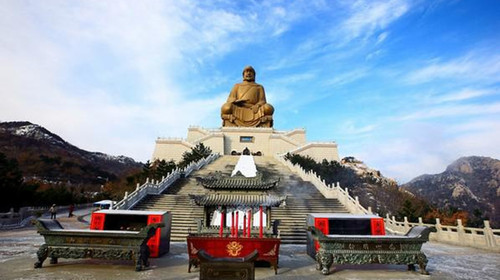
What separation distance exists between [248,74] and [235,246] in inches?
1438

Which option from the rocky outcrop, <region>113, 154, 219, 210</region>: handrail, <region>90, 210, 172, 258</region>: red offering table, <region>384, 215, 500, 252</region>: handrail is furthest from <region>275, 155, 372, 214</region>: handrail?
the rocky outcrop

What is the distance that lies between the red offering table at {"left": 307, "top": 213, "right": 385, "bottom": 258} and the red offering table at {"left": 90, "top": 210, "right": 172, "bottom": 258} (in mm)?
4236

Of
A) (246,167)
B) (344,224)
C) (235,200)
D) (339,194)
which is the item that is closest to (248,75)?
(246,167)

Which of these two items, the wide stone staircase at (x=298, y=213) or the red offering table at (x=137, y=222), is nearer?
the red offering table at (x=137, y=222)

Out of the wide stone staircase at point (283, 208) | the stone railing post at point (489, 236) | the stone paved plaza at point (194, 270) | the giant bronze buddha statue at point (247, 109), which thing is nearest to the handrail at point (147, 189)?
A: the wide stone staircase at point (283, 208)

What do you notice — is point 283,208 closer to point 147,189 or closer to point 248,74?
point 147,189

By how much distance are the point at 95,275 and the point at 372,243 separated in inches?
241

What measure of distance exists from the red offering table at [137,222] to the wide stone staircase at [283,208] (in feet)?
8.78

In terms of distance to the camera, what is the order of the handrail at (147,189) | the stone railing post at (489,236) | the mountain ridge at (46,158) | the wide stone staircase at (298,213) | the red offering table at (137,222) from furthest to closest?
the mountain ridge at (46,158), the handrail at (147,189), the wide stone staircase at (298,213), the stone railing post at (489,236), the red offering table at (137,222)

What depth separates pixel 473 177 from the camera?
66.6 metres

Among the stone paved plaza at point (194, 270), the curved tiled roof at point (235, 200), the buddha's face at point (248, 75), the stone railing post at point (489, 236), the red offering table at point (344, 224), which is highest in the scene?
the buddha's face at point (248, 75)

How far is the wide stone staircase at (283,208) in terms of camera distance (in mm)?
12055

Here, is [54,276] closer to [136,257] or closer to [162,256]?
[136,257]

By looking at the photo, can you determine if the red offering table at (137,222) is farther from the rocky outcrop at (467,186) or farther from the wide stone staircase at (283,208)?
the rocky outcrop at (467,186)
